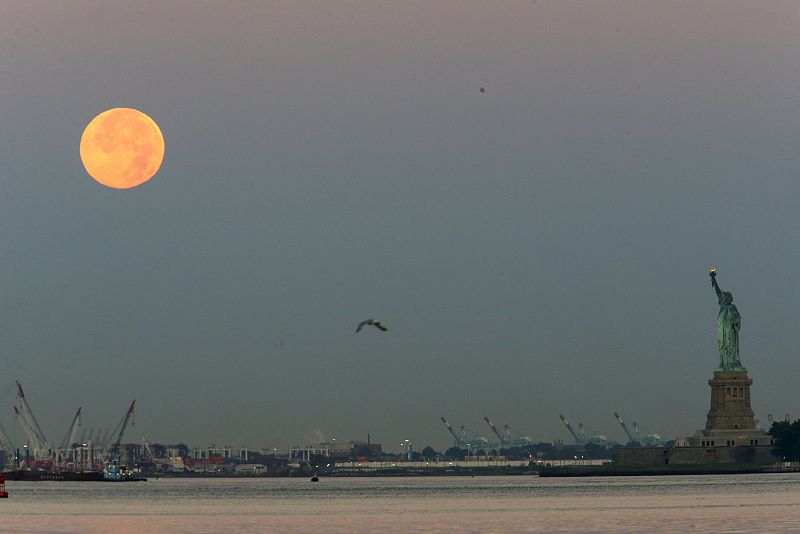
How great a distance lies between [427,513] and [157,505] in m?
51.6

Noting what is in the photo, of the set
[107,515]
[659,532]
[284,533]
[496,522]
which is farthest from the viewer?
[107,515]

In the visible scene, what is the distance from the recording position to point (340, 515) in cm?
15262

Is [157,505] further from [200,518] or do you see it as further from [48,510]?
[200,518]

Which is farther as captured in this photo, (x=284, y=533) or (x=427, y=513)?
(x=427, y=513)

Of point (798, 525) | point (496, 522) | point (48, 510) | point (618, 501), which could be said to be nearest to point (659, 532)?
point (798, 525)

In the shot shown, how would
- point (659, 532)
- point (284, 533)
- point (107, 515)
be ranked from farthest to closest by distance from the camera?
point (107, 515)
point (284, 533)
point (659, 532)

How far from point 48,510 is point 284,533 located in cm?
6088

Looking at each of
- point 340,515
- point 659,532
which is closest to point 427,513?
point 340,515

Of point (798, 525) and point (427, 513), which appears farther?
point (427, 513)

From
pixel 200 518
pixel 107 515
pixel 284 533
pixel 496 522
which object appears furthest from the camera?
pixel 107 515

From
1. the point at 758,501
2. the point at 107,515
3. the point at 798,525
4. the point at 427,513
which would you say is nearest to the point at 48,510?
the point at 107,515

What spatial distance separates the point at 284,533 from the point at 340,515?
33521mm

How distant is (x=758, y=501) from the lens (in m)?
161

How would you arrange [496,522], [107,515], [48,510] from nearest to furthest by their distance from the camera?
[496,522] < [107,515] < [48,510]
